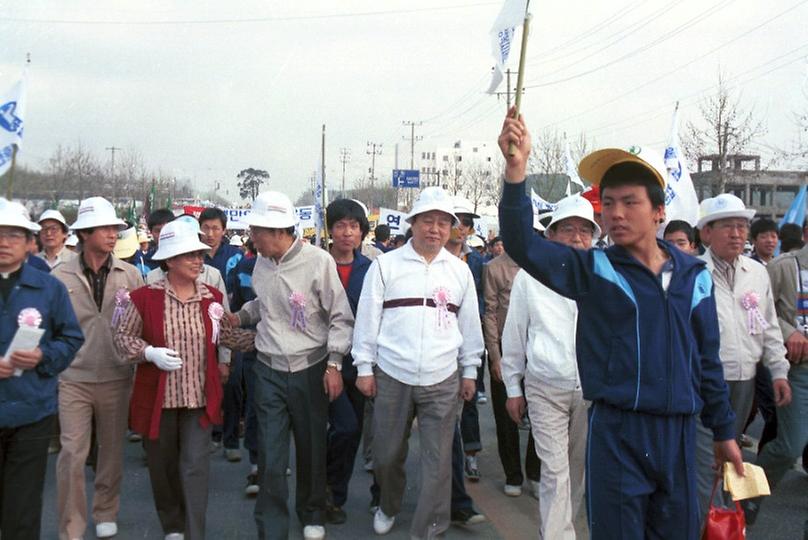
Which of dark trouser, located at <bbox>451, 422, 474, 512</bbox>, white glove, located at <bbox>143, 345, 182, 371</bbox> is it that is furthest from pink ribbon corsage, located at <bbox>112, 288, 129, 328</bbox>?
dark trouser, located at <bbox>451, 422, 474, 512</bbox>

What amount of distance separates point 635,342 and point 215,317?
2.97 metres

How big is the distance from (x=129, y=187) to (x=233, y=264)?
57912 mm

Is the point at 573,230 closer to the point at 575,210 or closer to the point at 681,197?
the point at 575,210

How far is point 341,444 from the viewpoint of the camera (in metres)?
5.67

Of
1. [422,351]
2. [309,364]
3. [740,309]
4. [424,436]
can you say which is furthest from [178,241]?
[740,309]

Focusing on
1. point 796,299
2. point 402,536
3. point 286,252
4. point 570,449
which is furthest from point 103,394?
point 796,299

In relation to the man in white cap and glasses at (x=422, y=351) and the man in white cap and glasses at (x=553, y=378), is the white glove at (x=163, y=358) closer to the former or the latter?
the man in white cap and glasses at (x=422, y=351)

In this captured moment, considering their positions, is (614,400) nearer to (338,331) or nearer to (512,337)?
(512,337)

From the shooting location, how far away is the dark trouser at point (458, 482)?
216 inches

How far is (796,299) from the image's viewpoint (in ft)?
19.0

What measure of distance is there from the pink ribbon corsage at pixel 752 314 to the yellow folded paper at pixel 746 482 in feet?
7.05

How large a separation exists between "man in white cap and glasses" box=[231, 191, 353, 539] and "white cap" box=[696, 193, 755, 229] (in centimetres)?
250

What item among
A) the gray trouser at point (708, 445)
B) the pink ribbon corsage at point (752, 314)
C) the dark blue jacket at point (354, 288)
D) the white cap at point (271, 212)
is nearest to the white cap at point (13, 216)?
the white cap at point (271, 212)

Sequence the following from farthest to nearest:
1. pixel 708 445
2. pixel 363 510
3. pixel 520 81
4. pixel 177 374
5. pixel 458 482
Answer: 1. pixel 363 510
2. pixel 458 482
3. pixel 177 374
4. pixel 708 445
5. pixel 520 81
